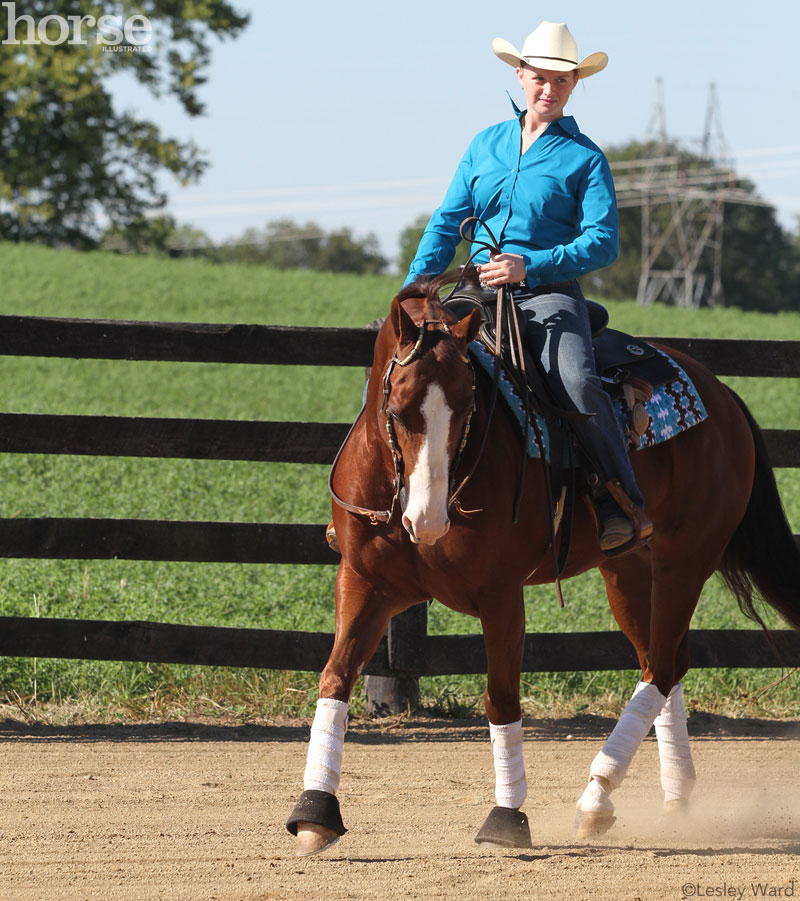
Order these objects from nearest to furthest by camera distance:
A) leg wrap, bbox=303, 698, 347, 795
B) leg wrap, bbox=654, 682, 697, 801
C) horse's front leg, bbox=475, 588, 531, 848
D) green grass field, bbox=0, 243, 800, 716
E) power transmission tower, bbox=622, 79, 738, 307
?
1. leg wrap, bbox=303, 698, 347, 795
2. horse's front leg, bbox=475, 588, 531, 848
3. leg wrap, bbox=654, 682, 697, 801
4. green grass field, bbox=0, 243, 800, 716
5. power transmission tower, bbox=622, 79, 738, 307

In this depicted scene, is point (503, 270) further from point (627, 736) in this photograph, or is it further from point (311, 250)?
point (311, 250)

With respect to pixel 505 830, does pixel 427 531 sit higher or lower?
higher

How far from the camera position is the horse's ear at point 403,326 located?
11.3 ft

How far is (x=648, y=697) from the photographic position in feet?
14.9

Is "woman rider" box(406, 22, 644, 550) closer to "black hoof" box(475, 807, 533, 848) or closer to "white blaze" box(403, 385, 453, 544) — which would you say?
"white blaze" box(403, 385, 453, 544)

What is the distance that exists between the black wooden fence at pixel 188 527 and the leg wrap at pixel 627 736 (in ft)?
4.32

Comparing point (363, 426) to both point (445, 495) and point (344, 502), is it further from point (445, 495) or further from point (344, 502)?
point (445, 495)

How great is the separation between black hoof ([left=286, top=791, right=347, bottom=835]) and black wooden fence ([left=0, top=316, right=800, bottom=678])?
6.83 ft

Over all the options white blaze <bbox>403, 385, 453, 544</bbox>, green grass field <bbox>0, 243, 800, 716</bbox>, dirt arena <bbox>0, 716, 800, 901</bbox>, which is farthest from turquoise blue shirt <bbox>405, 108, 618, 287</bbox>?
green grass field <bbox>0, 243, 800, 716</bbox>

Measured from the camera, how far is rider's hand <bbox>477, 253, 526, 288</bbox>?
12.9 feet

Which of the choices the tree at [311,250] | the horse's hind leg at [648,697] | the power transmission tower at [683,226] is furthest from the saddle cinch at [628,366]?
the tree at [311,250]

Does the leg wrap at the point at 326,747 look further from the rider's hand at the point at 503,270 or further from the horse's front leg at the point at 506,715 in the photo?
the rider's hand at the point at 503,270

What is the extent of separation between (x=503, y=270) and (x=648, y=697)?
1.85 m

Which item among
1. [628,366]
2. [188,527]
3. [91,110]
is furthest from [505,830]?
[91,110]
